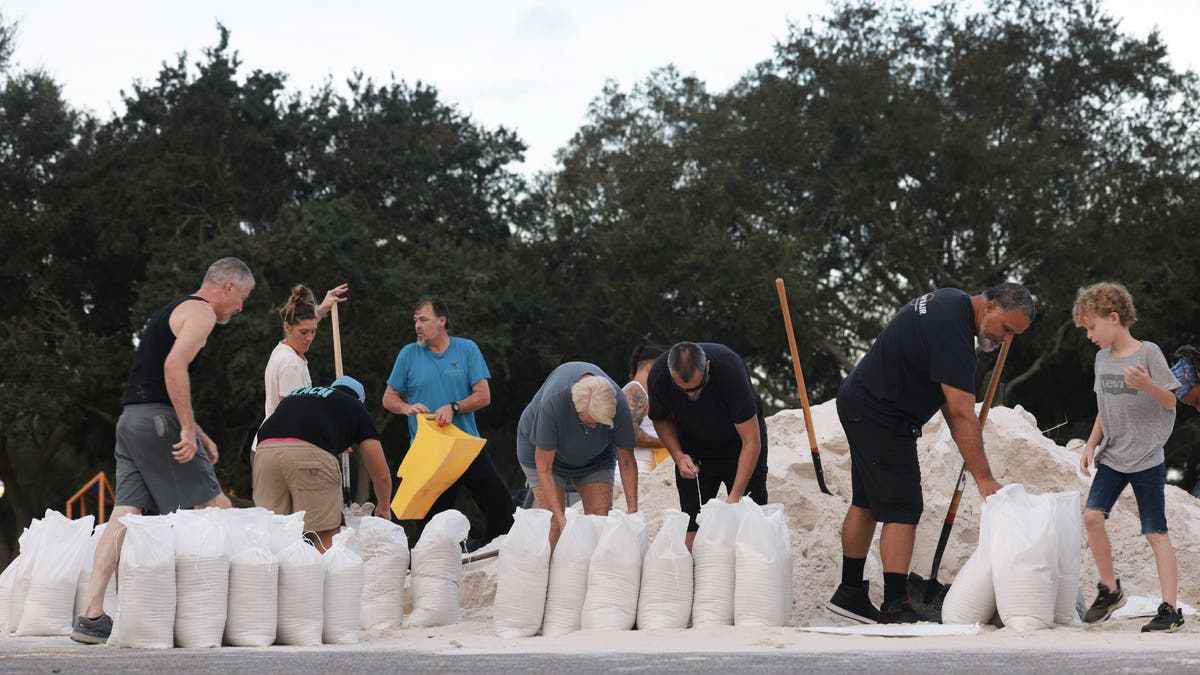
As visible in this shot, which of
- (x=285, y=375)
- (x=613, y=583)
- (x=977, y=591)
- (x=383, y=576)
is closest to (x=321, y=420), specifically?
(x=285, y=375)

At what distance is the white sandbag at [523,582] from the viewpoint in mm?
5949

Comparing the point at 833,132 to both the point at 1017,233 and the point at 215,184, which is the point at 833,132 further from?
the point at 215,184

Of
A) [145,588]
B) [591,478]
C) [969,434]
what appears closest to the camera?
[145,588]

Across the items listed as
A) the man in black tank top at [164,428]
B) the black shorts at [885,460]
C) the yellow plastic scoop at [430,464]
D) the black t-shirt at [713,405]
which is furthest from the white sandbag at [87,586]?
the black shorts at [885,460]

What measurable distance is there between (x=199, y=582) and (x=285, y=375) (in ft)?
5.21

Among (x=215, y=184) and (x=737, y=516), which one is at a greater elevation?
(x=215, y=184)

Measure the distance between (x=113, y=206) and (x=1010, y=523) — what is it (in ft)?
62.9

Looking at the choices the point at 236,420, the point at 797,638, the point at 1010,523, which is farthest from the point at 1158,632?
the point at 236,420

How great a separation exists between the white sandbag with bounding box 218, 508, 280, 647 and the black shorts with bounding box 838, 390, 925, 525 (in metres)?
2.56

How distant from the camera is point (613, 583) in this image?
19.4 feet

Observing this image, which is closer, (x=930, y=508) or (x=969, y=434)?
(x=969, y=434)

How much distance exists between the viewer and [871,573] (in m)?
7.55

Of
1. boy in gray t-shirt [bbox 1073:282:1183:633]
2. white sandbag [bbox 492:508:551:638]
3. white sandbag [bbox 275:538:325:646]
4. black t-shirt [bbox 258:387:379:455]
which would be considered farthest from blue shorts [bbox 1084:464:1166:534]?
white sandbag [bbox 275:538:325:646]

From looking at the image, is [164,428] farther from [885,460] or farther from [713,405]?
[885,460]
